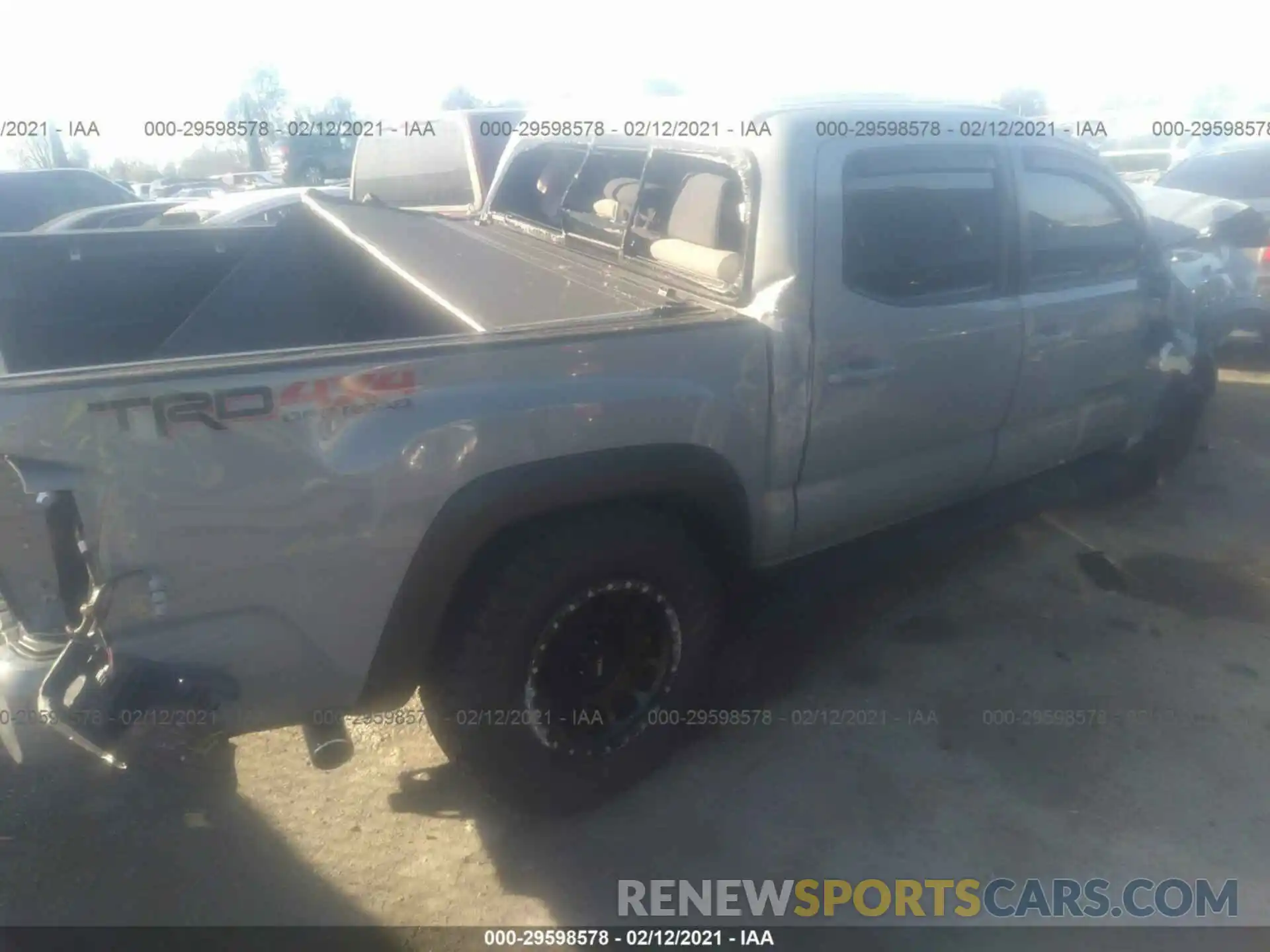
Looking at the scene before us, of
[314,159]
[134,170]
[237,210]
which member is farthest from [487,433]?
[134,170]

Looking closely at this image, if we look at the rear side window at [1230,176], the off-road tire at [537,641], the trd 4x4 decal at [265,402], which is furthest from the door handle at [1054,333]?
the rear side window at [1230,176]

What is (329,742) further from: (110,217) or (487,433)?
(110,217)

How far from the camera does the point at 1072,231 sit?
11.8ft

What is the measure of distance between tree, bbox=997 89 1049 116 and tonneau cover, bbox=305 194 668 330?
69.7 inches

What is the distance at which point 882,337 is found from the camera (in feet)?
9.59

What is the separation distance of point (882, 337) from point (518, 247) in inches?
61.6

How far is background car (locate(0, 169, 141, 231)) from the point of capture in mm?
11102

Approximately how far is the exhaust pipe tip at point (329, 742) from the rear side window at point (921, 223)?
1.91 metres

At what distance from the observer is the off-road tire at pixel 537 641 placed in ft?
7.97

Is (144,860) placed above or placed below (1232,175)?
below

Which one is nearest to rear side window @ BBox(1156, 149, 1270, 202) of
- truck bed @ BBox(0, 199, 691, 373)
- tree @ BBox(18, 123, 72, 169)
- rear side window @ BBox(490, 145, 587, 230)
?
rear side window @ BBox(490, 145, 587, 230)

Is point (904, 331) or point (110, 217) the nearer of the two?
point (904, 331)

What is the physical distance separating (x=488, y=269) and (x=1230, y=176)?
6923mm

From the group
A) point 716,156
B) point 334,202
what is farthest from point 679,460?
point 334,202
